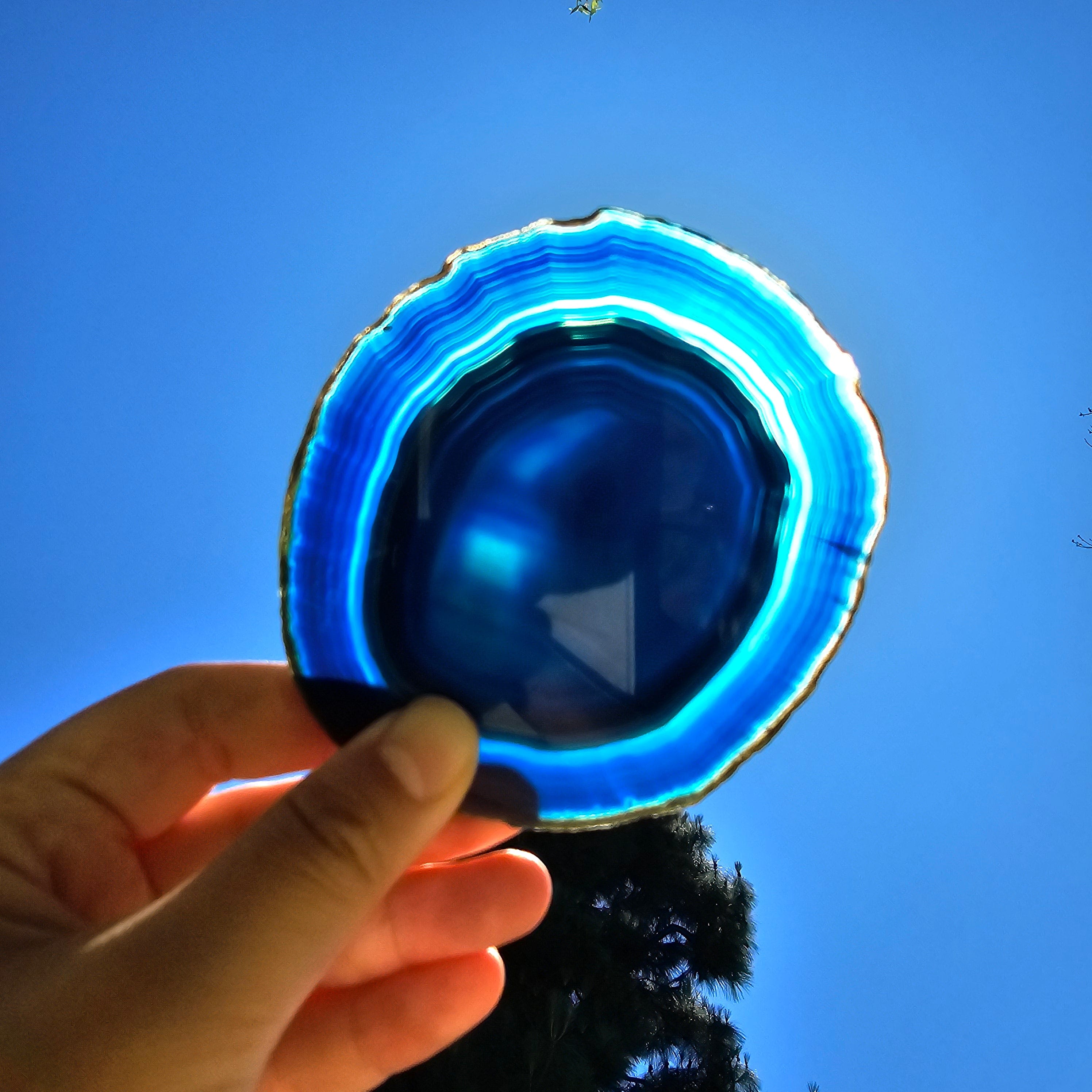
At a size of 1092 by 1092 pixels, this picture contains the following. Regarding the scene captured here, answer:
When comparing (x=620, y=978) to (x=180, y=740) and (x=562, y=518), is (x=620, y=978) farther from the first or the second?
(x=562, y=518)

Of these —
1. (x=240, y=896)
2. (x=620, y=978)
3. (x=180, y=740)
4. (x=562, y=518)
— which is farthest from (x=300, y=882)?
(x=620, y=978)

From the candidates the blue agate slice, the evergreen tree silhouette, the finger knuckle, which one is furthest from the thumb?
the evergreen tree silhouette

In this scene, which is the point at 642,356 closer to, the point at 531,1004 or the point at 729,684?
the point at 729,684

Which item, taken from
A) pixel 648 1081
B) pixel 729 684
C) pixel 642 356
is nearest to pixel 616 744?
pixel 729 684

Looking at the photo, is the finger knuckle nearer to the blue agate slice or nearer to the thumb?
the thumb

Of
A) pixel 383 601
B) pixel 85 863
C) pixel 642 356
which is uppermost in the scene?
pixel 642 356

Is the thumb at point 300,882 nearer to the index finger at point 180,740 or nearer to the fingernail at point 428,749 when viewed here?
the fingernail at point 428,749
